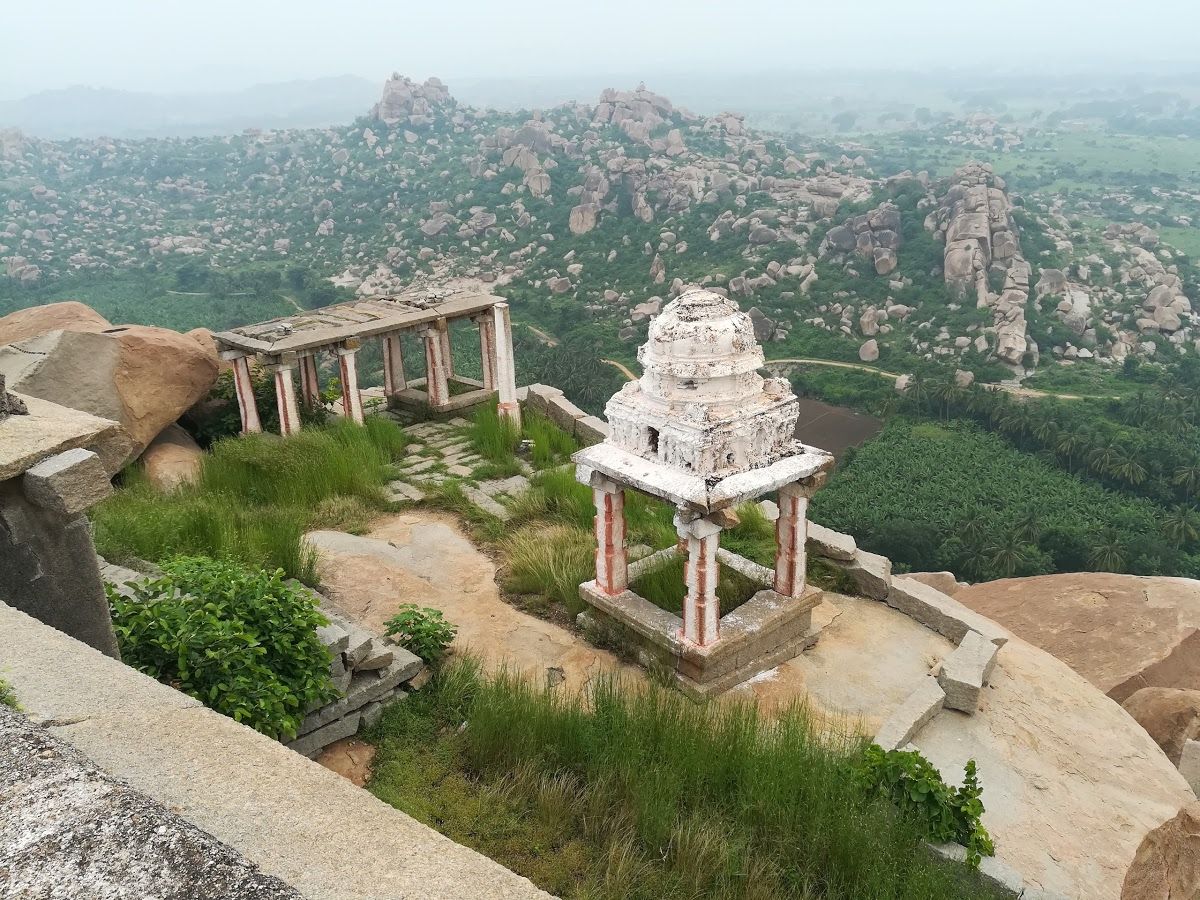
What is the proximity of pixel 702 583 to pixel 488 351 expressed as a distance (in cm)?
737

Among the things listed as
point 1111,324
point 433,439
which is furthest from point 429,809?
point 1111,324

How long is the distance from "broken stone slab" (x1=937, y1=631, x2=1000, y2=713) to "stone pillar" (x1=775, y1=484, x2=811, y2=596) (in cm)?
117

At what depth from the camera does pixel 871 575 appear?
776 centimetres

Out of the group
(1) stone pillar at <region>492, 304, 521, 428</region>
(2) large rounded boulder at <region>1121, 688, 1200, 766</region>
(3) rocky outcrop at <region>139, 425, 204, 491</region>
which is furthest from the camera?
(1) stone pillar at <region>492, 304, 521, 428</region>

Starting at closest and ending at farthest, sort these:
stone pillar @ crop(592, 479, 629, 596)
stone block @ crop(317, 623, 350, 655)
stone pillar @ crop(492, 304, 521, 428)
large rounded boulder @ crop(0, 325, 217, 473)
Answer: stone block @ crop(317, 623, 350, 655) → stone pillar @ crop(592, 479, 629, 596) → large rounded boulder @ crop(0, 325, 217, 473) → stone pillar @ crop(492, 304, 521, 428)

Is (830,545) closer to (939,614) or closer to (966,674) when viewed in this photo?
(939,614)

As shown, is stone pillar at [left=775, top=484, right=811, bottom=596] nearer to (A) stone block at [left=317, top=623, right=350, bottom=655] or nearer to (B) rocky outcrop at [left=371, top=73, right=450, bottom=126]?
(A) stone block at [left=317, top=623, right=350, bottom=655]

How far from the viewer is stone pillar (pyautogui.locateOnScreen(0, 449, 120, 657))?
3.50 metres

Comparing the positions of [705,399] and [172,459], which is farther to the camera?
[172,459]

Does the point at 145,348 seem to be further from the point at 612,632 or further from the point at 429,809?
the point at 429,809

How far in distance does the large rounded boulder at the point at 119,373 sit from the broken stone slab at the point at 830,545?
21.3 feet

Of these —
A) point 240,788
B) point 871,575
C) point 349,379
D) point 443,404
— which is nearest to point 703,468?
point 871,575

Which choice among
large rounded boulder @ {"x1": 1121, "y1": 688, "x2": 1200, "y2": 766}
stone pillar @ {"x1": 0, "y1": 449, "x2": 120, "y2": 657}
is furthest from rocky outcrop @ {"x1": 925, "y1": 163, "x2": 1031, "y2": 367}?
stone pillar @ {"x1": 0, "y1": 449, "x2": 120, "y2": 657}

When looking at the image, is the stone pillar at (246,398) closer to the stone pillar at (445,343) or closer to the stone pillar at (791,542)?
the stone pillar at (445,343)
